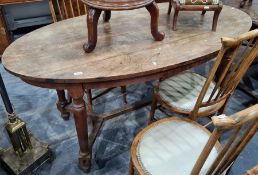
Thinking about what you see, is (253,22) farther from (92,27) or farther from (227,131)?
(227,131)

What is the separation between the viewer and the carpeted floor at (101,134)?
189 cm

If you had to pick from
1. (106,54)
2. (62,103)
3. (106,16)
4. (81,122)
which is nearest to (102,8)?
(106,54)

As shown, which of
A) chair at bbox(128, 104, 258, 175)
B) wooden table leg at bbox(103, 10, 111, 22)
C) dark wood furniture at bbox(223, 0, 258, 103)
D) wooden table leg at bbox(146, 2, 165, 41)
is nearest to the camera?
chair at bbox(128, 104, 258, 175)

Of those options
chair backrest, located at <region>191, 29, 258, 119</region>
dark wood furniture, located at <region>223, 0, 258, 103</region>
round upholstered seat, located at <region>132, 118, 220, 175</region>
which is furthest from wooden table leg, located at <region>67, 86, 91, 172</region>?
dark wood furniture, located at <region>223, 0, 258, 103</region>

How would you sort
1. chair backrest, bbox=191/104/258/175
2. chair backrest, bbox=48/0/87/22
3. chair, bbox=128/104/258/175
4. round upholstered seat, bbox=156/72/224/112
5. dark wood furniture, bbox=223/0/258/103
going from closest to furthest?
chair backrest, bbox=191/104/258/175
chair, bbox=128/104/258/175
round upholstered seat, bbox=156/72/224/112
chair backrest, bbox=48/0/87/22
dark wood furniture, bbox=223/0/258/103

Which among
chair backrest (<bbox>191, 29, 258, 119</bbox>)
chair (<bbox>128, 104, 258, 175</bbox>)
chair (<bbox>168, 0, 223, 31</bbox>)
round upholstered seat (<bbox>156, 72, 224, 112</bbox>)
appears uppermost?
chair (<bbox>168, 0, 223, 31</bbox>)

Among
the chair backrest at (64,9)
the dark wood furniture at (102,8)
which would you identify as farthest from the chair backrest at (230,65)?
the chair backrest at (64,9)

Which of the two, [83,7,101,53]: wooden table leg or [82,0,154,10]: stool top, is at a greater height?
[82,0,154,10]: stool top

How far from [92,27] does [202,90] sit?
2.33 ft

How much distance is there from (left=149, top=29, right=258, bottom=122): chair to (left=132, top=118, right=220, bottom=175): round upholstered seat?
0.19 meters

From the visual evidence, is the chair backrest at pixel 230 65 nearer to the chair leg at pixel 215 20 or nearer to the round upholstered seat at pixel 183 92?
the round upholstered seat at pixel 183 92

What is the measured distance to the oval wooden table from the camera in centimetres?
133

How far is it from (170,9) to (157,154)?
1.25 meters

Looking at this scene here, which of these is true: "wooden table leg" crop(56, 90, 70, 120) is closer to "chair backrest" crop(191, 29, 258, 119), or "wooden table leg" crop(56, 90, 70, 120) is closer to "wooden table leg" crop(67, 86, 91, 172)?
"wooden table leg" crop(67, 86, 91, 172)
